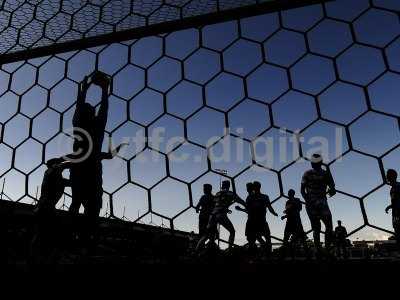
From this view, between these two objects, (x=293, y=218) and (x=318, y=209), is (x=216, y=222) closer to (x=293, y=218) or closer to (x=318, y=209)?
(x=293, y=218)

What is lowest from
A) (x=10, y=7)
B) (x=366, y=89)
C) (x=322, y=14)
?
(x=366, y=89)

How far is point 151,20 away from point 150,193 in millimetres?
1768

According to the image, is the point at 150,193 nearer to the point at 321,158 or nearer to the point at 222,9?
the point at 321,158

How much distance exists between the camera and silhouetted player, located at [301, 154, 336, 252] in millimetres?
2938

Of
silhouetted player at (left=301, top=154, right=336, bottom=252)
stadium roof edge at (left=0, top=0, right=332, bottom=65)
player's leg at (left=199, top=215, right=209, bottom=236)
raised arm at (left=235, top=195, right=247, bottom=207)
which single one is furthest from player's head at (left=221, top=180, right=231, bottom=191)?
stadium roof edge at (left=0, top=0, right=332, bottom=65)

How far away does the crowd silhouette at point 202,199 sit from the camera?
2.31 meters

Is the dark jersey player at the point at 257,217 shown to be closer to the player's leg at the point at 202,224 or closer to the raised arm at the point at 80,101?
the player's leg at the point at 202,224

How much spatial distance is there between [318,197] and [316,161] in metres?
0.31

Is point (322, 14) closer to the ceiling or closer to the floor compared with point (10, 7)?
closer to the floor

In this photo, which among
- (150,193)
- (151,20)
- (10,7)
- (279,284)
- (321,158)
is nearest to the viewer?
(279,284)

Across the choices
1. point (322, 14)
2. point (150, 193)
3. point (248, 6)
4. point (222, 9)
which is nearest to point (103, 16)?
point (222, 9)

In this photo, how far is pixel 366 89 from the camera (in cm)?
298

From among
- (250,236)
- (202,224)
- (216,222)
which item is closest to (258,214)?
(250,236)

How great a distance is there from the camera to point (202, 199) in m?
3.68
